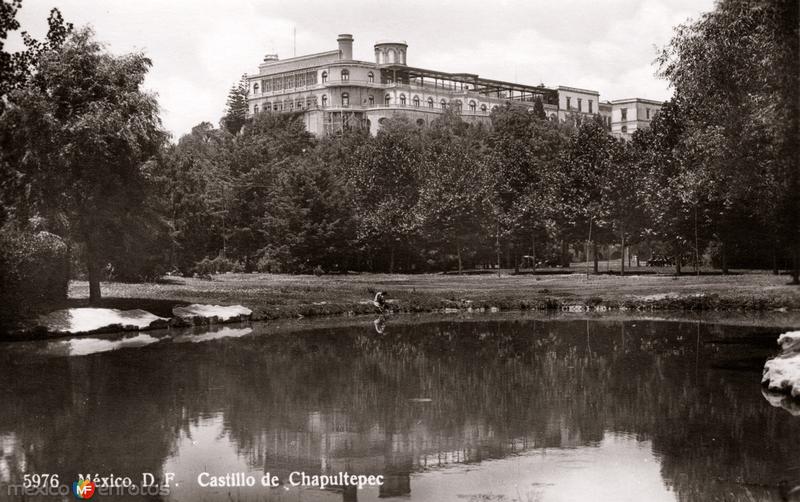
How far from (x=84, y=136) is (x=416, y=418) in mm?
24694

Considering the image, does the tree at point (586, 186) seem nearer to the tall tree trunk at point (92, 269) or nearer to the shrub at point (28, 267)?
the tall tree trunk at point (92, 269)

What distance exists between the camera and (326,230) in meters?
88.4

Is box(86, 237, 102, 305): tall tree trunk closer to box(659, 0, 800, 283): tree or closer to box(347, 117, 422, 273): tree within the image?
box(659, 0, 800, 283): tree

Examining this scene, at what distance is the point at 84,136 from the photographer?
37.6 meters

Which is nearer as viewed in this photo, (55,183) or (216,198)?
(55,183)

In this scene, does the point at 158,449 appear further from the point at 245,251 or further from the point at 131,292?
the point at 245,251

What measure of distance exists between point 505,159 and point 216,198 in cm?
3209

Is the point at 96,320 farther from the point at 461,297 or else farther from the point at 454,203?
the point at 454,203

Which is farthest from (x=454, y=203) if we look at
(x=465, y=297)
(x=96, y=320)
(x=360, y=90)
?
(x=360, y=90)

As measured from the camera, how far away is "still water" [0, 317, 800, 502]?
13.9 metres

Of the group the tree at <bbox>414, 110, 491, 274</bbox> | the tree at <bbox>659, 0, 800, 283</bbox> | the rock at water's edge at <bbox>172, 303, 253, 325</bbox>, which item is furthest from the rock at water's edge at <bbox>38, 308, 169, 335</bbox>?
the tree at <bbox>414, 110, 491, 274</bbox>

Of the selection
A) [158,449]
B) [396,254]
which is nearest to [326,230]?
[396,254]

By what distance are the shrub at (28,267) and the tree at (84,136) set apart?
210cm

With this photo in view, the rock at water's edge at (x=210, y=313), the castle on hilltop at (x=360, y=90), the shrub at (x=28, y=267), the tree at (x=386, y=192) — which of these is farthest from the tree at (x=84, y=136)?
the castle on hilltop at (x=360, y=90)
